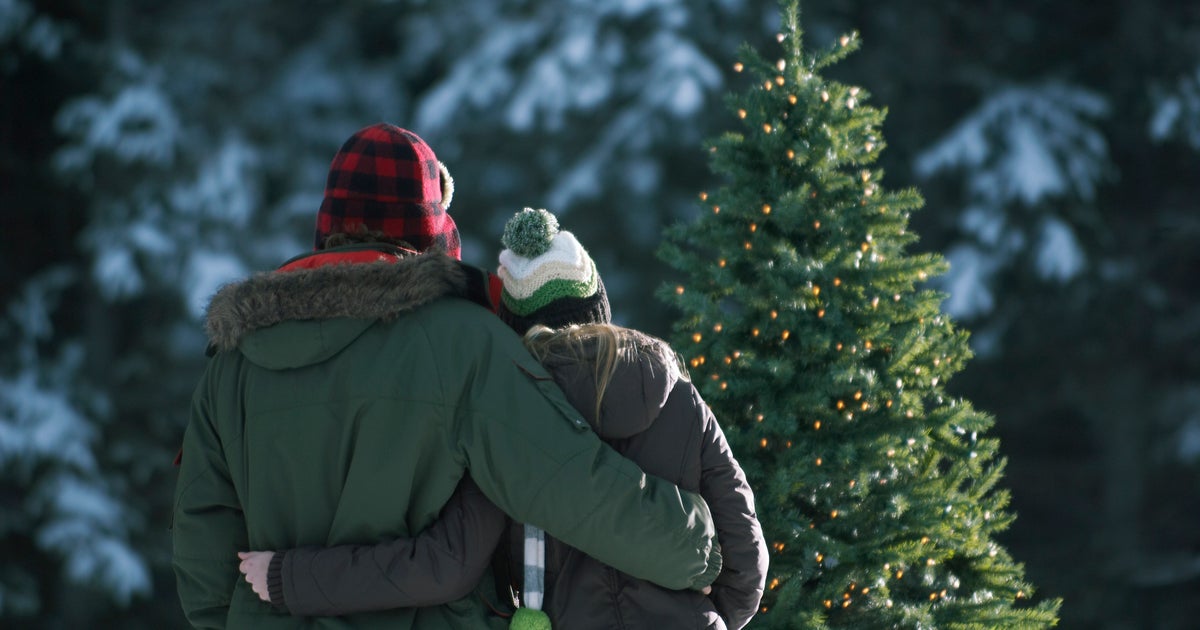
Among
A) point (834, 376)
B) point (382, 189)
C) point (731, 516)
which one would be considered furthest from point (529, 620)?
point (834, 376)

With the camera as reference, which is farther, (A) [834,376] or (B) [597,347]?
(A) [834,376]

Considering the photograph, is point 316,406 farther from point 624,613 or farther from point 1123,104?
point 1123,104

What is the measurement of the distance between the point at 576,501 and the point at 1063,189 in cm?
906

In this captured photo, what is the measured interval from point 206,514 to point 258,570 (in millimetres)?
190

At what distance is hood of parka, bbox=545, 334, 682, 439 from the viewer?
2.42 metres

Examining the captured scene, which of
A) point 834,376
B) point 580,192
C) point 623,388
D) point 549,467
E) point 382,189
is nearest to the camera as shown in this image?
point 549,467

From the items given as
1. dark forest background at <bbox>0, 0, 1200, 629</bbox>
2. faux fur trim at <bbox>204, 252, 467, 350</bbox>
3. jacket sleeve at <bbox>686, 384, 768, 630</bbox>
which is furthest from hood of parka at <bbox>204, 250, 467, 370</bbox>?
dark forest background at <bbox>0, 0, 1200, 629</bbox>

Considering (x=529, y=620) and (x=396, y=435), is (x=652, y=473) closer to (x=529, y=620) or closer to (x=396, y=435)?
(x=529, y=620)

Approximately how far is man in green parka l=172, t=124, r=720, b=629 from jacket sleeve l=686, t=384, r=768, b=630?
3.0 inches

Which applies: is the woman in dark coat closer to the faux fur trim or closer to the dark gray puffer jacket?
the dark gray puffer jacket

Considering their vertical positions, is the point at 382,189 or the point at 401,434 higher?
the point at 382,189

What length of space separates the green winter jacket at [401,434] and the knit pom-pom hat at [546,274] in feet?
0.79

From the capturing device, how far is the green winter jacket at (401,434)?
2.29 meters

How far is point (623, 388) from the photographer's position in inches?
95.4
